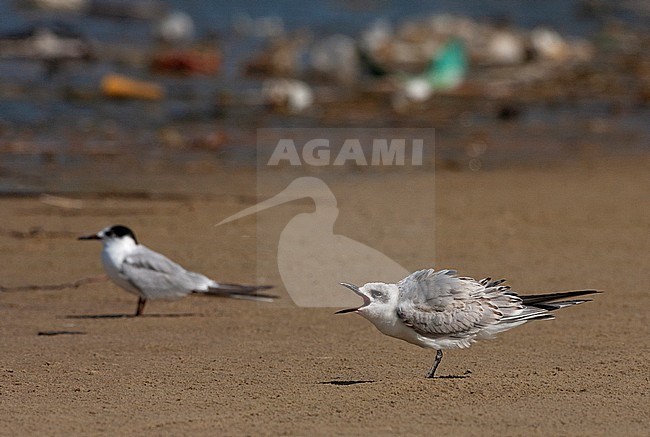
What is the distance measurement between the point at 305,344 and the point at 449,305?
1.08 metres

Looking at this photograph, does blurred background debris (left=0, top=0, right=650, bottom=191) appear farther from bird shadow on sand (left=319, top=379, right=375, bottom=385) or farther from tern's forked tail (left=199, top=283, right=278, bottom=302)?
bird shadow on sand (left=319, top=379, right=375, bottom=385)

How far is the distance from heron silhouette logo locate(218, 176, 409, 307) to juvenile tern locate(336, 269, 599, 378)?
1.70 metres

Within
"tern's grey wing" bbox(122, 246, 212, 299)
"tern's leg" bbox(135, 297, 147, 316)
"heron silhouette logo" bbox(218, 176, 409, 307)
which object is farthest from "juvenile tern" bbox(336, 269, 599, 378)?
"tern's leg" bbox(135, 297, 147, 316)

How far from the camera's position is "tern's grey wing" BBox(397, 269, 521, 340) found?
4.35m

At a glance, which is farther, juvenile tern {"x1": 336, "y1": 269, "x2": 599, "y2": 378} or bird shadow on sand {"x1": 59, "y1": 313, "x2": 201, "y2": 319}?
bird shadow on sand {"x1": 59, "y1": 313, "x2": 201, "y2": 319}

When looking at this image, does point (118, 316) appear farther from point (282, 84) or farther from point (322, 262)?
point (282, 84)

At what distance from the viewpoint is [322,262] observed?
6.88 m

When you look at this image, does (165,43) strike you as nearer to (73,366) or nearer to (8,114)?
(8,114)

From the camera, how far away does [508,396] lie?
4270mm

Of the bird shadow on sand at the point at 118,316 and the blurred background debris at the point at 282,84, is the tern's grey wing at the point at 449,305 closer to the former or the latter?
the bird shadow on sand at the point at 118,316

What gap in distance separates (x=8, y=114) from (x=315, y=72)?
5422 millimetres

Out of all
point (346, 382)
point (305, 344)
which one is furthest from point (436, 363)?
point (305, 344)

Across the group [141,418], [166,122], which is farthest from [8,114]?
[141,418]

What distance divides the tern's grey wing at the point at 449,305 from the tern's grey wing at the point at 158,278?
1.89 metres
